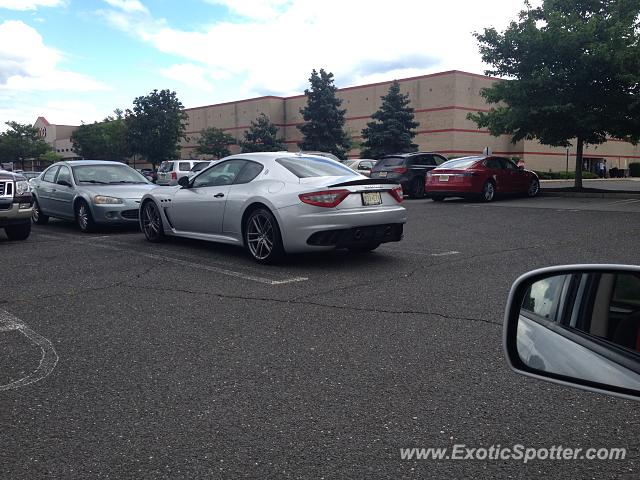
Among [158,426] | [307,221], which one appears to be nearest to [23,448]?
[158,426]

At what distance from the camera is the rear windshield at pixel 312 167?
25.9ft

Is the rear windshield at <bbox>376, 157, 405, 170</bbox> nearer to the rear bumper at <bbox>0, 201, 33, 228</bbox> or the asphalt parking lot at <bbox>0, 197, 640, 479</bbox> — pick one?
the rear bumper at <bbox>0, 201, 33, 228</bbox>

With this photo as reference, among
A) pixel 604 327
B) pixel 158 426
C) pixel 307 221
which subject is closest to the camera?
pixel 604 327

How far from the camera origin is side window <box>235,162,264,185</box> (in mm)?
8143

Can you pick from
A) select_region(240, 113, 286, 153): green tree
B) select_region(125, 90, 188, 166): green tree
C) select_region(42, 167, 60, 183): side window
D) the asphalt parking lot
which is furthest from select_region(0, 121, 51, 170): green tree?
the asphalt parking lot

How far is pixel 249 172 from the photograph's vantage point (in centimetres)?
824

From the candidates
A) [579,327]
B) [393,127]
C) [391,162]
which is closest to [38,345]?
[579,327]

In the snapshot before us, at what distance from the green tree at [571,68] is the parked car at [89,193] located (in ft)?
46.7

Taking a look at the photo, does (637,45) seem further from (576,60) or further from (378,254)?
(378,254)

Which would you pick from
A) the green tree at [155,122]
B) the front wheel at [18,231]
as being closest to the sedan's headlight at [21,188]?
the front wheel at [18,231]

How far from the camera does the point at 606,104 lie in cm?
2030

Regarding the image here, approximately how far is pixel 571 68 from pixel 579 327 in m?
21.3

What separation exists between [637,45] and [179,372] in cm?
2033

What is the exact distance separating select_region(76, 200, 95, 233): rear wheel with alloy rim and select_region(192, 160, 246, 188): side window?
11.6 ft
